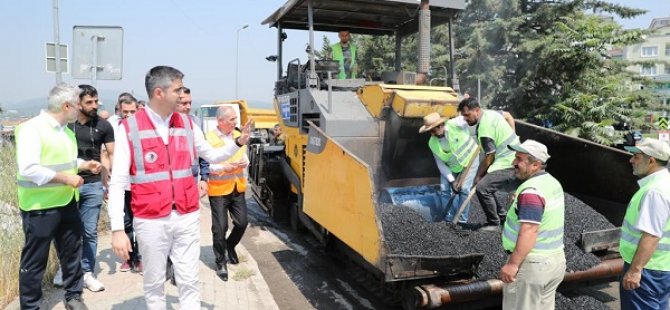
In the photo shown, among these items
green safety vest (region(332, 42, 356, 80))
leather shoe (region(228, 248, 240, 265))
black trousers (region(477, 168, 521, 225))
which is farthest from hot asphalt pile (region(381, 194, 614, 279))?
green safety vest (region(332, 42, 356, 80))

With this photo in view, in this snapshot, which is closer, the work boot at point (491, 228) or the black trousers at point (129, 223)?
the work boot at point (491, 228)

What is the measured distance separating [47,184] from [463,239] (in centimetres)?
324

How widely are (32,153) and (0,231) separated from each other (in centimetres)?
168

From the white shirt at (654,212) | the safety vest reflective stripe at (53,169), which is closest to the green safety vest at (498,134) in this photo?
the white shirt at (654,212)

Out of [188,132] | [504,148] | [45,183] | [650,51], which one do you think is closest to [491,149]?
[504,148]

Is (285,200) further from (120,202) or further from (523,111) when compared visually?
(523,111)

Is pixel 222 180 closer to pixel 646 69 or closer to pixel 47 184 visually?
pixel 47 184

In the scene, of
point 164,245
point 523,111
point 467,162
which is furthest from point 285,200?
point 523,111

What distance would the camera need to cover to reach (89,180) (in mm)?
3951

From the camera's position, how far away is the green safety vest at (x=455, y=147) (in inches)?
189

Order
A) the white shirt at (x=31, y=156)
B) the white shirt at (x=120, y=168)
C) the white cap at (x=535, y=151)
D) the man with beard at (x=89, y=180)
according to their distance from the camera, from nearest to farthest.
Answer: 1. the white shirt at (x=120, y=168)
2. the white cap at (x=535, y=151)
3. the white shirt at (x=31, y=156)
4. the man with beard at (x=89, y=180)

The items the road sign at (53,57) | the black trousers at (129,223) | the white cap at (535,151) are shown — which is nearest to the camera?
the white cap at (535,151)

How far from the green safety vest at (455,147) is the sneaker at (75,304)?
137 inches

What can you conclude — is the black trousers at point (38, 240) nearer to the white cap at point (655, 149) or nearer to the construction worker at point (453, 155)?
the construction worker at point (453, 155)
